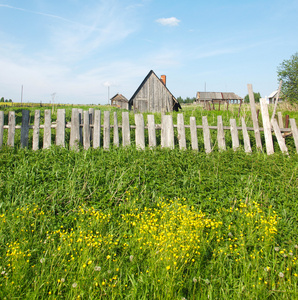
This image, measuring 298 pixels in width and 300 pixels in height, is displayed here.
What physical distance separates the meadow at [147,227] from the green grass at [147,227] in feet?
0.06

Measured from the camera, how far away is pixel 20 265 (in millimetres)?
2752

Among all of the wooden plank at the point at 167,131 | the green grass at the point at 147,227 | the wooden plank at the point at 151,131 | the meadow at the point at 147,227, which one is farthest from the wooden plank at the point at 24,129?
the wooden plank at the point at 167,131

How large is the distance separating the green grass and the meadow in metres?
0.02

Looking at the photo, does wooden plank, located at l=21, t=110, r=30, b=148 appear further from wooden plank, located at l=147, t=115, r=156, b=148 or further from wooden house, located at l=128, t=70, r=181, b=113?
wooden house, located at l=128, t=70, r=181, b=113

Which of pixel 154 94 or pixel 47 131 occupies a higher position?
pixel 154 94

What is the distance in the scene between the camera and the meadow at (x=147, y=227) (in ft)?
8.75

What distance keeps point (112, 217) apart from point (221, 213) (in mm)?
1627

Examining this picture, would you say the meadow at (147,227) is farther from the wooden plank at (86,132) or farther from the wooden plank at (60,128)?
the wooden plank at (60,128)

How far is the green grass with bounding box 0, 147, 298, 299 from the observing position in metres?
2.67

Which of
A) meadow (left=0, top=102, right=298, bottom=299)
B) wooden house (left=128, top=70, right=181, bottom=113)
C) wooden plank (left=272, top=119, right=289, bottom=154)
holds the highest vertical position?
wooden house (left=128, top=70, right=181, bottom=113)

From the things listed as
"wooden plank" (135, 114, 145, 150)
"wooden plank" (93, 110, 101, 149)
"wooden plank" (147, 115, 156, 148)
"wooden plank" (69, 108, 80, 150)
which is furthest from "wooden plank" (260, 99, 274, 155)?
"wooden plank" (69, 108, 80, 150)

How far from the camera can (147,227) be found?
3.24m

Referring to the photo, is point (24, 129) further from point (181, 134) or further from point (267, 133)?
point (267, 133)

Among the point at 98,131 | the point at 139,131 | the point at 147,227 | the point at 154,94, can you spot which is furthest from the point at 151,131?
the point at 154,94
